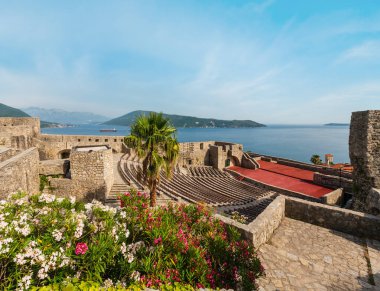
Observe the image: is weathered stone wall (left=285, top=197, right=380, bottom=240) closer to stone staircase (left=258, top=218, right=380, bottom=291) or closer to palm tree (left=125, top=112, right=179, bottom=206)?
stone staircase (left=258, top=218, right=380, bottom=291)

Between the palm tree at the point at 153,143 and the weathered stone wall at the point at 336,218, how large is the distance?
590 cm

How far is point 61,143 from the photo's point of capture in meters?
26.5

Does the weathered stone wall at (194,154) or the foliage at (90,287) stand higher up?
the foliage at (90,287)

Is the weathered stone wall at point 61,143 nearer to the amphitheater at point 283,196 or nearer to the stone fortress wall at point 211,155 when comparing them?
the amphitheater at point 283,196

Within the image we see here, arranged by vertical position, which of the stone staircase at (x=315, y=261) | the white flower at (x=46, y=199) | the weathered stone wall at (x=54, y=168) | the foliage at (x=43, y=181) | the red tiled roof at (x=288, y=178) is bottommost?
the red tiled roof at (x=288, y=178)

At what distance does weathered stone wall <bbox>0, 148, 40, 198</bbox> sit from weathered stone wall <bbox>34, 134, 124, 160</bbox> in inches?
420

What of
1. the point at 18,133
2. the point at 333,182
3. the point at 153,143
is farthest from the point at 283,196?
the point at 18,133

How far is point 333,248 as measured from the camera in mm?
6582

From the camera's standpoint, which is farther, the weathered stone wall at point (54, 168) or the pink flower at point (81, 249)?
the weathered stone wall at point (54, 168)

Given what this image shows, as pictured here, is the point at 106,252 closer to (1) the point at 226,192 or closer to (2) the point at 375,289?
(2) the point at 375,289

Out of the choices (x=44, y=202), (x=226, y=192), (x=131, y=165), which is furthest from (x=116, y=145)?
(x=44, y=202)

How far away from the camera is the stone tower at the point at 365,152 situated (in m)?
12.1

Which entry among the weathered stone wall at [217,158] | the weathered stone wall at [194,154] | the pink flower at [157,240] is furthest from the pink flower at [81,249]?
the weathered stone wall at [217,158]

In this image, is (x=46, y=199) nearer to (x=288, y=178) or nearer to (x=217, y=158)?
(x=288, y=178)
